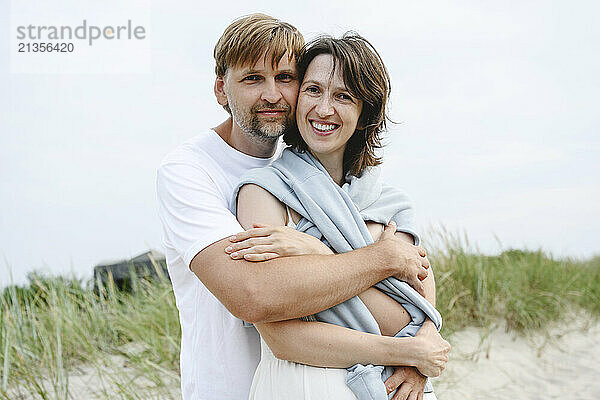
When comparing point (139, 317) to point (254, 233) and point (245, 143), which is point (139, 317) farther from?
point (254, 233)

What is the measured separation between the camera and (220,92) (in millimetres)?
2717

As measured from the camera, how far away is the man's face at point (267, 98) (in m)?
2.36

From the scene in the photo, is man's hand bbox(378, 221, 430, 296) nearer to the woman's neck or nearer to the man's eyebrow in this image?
the woman's neck

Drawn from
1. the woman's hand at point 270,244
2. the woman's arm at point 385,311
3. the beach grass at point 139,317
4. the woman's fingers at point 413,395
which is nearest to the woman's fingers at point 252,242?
the woman's hand at point 270,244

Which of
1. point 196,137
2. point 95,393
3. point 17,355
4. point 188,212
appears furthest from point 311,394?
point 17,355

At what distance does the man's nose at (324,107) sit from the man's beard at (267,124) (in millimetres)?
209

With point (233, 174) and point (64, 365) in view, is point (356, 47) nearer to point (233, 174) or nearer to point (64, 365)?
point (233, 174)

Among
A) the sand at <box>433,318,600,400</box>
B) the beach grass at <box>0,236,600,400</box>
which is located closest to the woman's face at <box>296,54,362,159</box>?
the beach grass at <box>0,236,600,400</box>

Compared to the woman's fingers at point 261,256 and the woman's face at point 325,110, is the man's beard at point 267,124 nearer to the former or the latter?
the woman's face at point 325,110

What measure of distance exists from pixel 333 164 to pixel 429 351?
2.47 feet

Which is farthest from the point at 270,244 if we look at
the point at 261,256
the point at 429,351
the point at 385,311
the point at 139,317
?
the point at 139,317

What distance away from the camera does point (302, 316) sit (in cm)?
190

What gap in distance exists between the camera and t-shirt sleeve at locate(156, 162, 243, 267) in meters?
2.06

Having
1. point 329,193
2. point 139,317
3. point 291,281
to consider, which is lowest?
point 139,317
